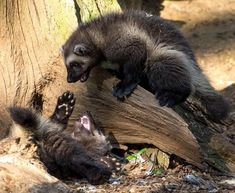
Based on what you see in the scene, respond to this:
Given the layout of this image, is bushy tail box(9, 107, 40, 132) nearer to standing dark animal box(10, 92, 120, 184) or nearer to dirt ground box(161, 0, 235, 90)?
standing dark animal box(10, 92, 120, 184)

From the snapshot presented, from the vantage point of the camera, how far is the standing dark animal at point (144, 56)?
5145 millimetres

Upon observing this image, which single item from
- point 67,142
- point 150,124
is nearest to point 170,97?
point 150,124

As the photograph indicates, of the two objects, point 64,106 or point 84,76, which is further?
point 84,76

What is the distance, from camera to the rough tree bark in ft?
16.1

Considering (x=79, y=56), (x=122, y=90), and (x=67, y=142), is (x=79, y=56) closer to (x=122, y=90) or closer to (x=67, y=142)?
(x=122, y=90)

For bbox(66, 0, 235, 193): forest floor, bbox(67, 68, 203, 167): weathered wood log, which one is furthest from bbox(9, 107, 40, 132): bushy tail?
bbox(66, 0, 235, 193): forest floor

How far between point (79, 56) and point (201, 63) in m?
2.93

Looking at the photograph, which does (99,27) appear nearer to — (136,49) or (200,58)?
(136,49)

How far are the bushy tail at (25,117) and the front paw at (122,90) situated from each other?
70 centimetres

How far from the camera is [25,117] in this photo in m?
4.71

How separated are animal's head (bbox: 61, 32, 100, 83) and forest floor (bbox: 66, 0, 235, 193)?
0.96 m

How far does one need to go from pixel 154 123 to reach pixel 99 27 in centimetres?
126

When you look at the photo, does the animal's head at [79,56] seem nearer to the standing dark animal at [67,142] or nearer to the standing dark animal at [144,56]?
the standing dark animal at [144,56]

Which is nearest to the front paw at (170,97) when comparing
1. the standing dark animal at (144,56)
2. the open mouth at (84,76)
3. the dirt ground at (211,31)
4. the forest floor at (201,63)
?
the standing dark animal at (144,56)
